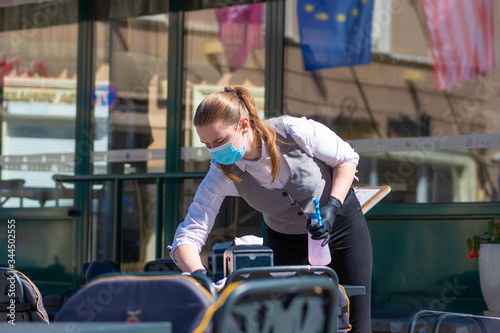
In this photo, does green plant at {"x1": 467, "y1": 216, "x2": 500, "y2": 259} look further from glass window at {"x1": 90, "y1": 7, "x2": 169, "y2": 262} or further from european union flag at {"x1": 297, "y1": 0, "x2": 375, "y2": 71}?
glass window at {"x1": 90, "y1": 7, "x2": 169, "y2": 262}

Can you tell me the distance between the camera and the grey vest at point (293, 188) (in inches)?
128

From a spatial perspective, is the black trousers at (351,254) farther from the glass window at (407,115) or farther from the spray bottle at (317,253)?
the glass window at (407,115)

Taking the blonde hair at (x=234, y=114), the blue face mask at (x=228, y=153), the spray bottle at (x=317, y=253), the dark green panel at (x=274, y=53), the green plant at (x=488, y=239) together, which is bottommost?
the green plant at (x=488, y=239)

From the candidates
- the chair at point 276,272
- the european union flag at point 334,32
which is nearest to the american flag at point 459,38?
the european union flag at point 334,32

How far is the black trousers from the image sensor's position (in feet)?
10.5

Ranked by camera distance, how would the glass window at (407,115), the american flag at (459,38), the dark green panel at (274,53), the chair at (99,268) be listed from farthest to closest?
the dark green panel at (274,53), the chair at (99,268), the american flag at (459,38), the glass window at (407,115)

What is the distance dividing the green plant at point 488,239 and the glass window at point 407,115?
375 mm

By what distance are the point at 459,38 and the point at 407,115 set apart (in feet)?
2.30

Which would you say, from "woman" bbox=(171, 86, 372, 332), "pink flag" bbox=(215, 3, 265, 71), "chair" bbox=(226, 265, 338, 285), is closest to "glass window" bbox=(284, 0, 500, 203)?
"pink flag" bbox=(215, 3, 265, 71)

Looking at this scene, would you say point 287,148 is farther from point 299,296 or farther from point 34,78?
point 34,78

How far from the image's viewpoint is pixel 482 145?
555cm

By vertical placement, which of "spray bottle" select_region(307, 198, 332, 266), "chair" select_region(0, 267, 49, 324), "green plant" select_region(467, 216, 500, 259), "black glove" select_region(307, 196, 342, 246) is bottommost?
"chair" select_region(0, 267, 49, 324)

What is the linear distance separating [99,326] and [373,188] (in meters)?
2.75

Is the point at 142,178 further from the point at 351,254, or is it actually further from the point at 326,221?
the point at 326,221
